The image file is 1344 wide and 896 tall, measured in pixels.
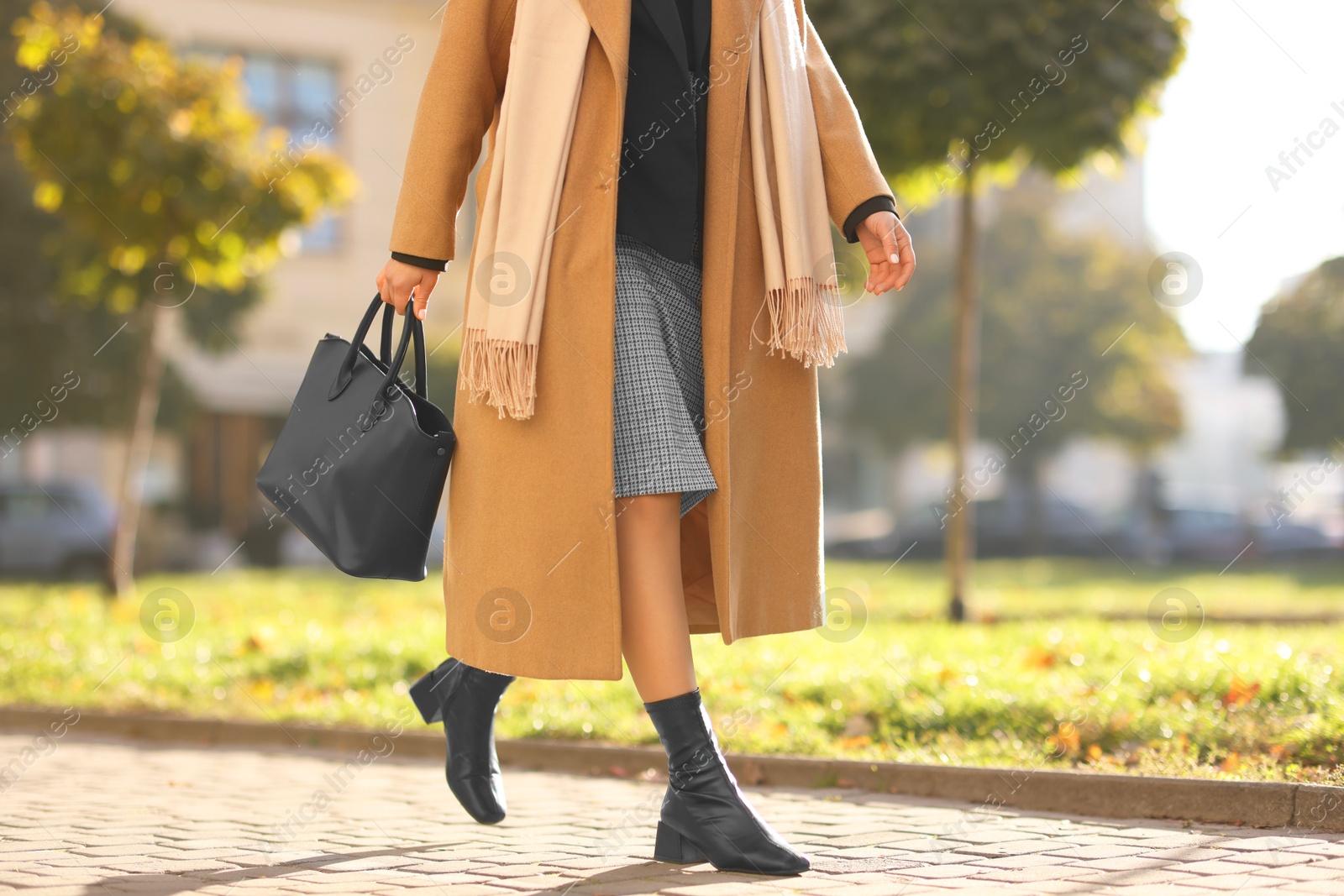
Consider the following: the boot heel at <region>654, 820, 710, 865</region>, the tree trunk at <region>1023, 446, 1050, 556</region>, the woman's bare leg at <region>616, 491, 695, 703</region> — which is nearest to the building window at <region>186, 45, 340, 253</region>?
the tree trunk at <region>1023, 446, 1050, 556</region>

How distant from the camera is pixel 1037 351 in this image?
29.8 meters

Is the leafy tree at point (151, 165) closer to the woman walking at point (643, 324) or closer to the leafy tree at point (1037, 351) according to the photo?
the woman walking at point (643, 324)

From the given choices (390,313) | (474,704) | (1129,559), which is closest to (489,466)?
(390,313)

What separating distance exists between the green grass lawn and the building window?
19.2 meters

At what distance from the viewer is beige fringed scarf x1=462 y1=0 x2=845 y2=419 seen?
268cm

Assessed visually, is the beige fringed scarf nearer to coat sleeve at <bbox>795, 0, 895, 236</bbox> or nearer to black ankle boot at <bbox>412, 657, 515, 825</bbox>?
coat sleeve at <bbox>795, 0, 895, 236</bbox>

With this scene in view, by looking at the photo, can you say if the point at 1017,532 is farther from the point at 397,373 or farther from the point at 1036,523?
the point at 397,373

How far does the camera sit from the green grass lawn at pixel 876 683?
388 cm

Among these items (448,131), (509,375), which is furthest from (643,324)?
(448,131)

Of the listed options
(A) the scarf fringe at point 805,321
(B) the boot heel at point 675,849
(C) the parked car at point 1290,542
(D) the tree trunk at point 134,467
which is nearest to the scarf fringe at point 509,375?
(A) the scarf fringe at point 805,321

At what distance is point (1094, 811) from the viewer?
3.41 metres

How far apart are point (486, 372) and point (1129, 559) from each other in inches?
979

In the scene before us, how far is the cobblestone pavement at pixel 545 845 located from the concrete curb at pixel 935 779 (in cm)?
8

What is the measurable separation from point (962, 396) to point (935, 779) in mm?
4476
